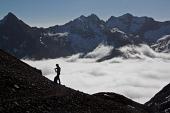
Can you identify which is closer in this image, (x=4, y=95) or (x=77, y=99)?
(x=4, y=95)

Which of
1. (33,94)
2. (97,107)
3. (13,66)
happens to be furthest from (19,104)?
(13,66)

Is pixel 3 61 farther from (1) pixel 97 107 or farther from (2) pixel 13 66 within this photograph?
(1) pixel 97 107

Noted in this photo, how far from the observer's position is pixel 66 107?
3094cm

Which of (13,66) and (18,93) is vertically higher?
(13,66)

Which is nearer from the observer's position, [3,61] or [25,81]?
[25,81]

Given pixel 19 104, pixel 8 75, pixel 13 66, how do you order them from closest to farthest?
pixel 19 104
pixel 8 75
pixel 13 66

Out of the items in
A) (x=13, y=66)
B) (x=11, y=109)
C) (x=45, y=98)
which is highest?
(x=13, y=66)

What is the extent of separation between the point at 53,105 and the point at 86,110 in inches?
154

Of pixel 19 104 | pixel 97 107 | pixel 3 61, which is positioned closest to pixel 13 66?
pixel 3 61

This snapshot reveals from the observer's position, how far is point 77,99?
36.5 metres

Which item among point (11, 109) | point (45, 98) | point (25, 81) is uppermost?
point (25, 81)

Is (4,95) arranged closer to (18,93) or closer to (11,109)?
(18,93)

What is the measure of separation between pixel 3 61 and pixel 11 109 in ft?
68.8

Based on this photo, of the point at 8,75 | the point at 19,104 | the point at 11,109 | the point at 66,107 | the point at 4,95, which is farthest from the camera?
the point at 8,75
